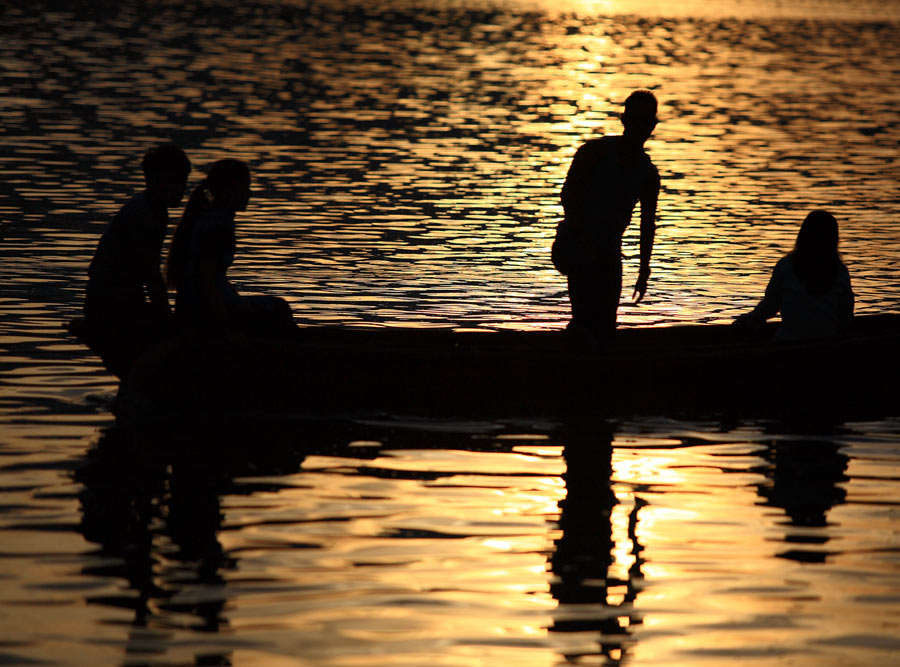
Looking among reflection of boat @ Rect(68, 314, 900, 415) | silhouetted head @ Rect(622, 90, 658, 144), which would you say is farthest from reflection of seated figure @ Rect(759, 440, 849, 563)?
silhouetted head @ Rect(622, 90, 658, 144)

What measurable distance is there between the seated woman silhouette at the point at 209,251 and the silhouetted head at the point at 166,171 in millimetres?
130

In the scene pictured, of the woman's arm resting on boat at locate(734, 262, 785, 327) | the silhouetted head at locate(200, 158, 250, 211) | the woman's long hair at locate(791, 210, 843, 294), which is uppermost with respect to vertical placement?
the silhouetted head at locate(200, 158, 250, 211)

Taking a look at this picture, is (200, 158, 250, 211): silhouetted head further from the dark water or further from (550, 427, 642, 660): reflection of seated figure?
(550, 427, 642, 660): reflection of seated figure

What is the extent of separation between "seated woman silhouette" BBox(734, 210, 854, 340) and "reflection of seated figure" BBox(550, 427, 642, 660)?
171 centimetres

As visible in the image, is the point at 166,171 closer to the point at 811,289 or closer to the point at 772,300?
the point at 772,300

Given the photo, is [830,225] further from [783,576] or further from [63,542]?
[63,542]

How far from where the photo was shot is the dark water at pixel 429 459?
7043mm

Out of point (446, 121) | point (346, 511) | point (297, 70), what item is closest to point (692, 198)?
point (446, 121)

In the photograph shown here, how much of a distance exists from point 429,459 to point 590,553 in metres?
2.03

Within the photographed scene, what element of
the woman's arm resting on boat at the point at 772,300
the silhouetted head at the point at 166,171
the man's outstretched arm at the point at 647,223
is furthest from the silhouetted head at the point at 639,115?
the silhouetted head at the point at 166,171

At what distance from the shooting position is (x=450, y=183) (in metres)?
24.3

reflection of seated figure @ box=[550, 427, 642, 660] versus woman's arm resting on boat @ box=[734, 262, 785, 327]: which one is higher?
woman's arm resting on boat @ box=[734, 262, 785, 327]

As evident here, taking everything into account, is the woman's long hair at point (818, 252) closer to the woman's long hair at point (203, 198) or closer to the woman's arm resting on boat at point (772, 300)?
the woman's arm resting on boat at point (772, 300)

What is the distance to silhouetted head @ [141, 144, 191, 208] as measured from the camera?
33.5 ft
